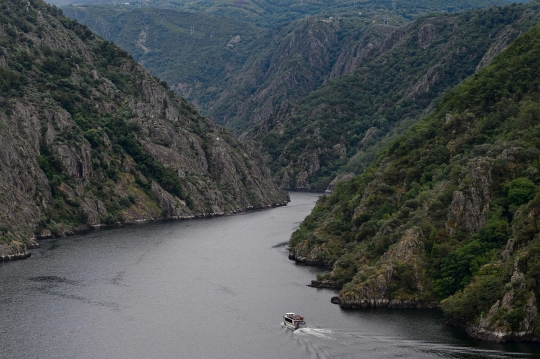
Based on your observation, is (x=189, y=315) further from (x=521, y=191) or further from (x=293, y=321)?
(x=521, y=191)

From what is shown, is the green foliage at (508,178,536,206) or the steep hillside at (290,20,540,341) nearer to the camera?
the steep hillside at (290,20,540,341)

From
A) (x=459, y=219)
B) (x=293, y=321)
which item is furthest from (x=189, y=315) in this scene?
(x=459, y=219)

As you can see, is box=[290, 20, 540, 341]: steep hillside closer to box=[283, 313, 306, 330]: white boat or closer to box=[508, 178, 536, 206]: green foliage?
box=[508, 178, 536, 206]: green foliage

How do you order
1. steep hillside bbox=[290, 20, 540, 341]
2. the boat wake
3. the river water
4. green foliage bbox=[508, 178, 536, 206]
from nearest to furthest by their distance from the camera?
the river water < steep hillside bbox=[290, 20, 540, 341] < the boat wake < green foliage bbox=[508, 178, 536, 206]

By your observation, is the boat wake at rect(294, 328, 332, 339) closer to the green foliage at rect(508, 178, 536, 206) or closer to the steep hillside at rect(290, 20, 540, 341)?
the steep hillside at rect(290, 20, 540, 341)

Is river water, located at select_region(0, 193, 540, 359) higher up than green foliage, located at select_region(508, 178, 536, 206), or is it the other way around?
green foliage, located at select_region(508, 178, 536, 206)

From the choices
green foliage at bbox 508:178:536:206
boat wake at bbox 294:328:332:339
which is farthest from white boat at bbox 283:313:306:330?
green foliage at bbox 508:178:536:206

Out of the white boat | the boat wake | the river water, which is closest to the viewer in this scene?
the river water

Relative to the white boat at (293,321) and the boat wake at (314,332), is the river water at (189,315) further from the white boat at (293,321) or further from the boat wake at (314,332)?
the white boat at (293,321)
